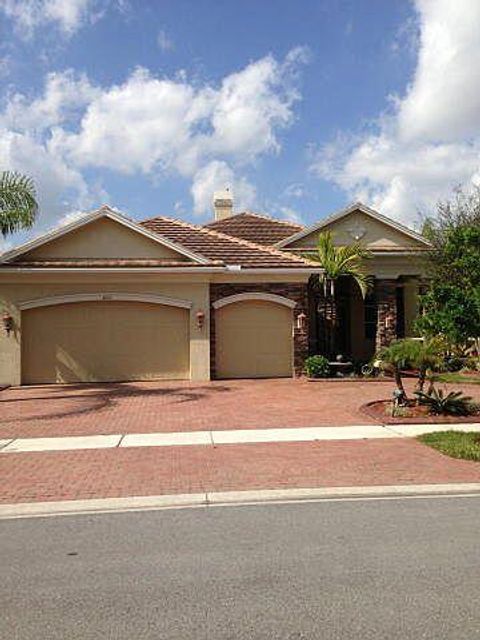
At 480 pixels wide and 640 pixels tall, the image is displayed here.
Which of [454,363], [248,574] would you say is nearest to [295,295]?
[454,363]

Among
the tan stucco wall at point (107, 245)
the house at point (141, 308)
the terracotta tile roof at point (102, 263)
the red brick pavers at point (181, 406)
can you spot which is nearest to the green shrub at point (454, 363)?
the red brick pavers at point (181, 406)

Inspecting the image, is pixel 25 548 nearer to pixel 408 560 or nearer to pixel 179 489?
pixel 179 489

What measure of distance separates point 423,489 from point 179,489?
2935 mm

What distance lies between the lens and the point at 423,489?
7.96 m

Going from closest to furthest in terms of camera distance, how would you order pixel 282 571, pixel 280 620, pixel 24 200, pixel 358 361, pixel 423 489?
1. pixel 280 620
2. pixel 282 571
3. pixel 423 489
4. pixel 24 200
5. pixel 358 361

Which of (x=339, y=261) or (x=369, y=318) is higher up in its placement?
(x=339, y=261)

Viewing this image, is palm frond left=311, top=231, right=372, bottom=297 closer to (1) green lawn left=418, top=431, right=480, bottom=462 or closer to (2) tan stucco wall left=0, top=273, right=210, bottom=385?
(2) tan stucco wall left=0, top=273, right=210, bottom=385

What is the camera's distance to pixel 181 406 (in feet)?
49.2

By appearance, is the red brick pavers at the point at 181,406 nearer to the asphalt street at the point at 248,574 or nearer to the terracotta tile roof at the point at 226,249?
the terracotta tile roof at the point at 226,249

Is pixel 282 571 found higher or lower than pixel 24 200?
lower

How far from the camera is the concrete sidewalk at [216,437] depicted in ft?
35.1

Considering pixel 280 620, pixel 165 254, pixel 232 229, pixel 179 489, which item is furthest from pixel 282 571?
pixel 232 229

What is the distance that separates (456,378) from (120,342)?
398 inches

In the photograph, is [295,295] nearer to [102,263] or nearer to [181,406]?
[102,263]
